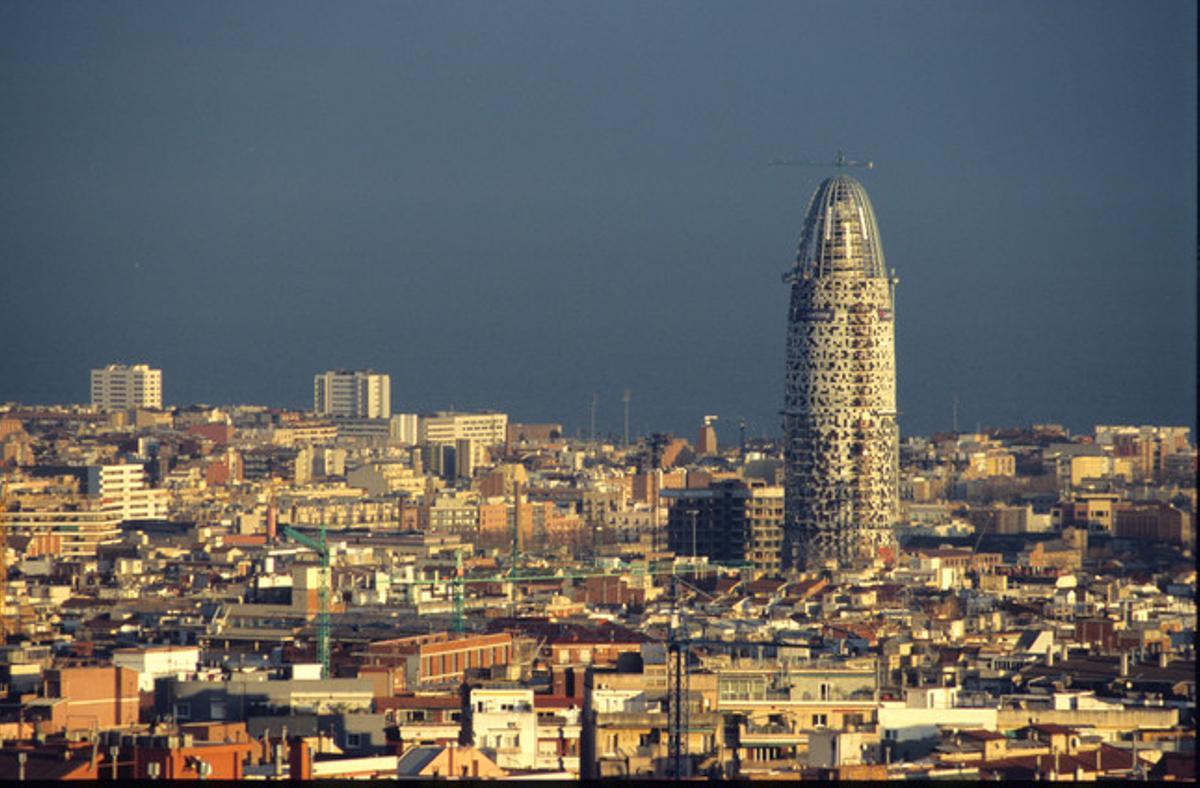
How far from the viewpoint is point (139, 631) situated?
45844 mm

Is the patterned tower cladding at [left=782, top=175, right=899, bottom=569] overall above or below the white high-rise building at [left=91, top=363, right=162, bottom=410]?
below

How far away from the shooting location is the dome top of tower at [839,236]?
70.5 m

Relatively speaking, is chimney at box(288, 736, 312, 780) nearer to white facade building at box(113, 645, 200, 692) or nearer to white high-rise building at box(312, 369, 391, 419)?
white facade building at box(113, 645, 200, 692)

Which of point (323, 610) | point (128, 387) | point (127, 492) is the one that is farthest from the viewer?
point (128, 387)

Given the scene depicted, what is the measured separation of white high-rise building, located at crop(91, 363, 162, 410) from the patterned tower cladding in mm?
49249

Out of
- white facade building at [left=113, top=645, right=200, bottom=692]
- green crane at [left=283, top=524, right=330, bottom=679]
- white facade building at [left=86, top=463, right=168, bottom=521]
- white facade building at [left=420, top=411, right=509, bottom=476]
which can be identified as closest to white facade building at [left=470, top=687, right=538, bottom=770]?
green crane at [left=283, top=524, right=330, bottom=679]

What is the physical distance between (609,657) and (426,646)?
1.76 metres

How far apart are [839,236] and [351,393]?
199ft

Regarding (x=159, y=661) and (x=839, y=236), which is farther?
(x=839, y=236)

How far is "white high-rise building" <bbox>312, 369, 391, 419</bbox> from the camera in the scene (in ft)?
424

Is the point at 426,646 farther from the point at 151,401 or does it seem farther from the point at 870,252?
the point at 151,401

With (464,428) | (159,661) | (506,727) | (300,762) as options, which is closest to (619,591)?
(159,661)

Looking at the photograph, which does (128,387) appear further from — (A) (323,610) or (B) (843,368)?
(A) (323,610)

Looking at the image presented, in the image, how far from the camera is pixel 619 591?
57.7m
